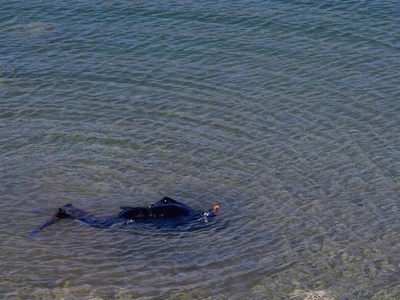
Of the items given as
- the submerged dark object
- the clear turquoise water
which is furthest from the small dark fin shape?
the clear turquoise water

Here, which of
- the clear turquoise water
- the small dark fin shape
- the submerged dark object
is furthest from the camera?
the small dark fin shape

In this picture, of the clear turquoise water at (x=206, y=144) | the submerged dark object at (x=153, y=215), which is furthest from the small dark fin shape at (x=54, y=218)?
the clear turquoise water at (x=206, y=144)

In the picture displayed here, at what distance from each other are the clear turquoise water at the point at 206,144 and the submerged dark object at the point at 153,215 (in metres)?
0.26

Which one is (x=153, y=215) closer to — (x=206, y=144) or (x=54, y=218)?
(x=54, y=218)

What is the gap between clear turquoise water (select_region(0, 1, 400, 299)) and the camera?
19391 millimetres

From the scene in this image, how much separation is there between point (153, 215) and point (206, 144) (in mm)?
4181

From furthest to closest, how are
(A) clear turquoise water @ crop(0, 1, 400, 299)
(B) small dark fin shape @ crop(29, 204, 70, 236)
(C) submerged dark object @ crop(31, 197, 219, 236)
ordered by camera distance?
(B) small dark fin shape @ crop(29, 204, 70, 236) < (C) submerged dark object @ crop(31, 197, 219, 236) < (A) clear turquoise water @ crop(0, 1, 400, 299)

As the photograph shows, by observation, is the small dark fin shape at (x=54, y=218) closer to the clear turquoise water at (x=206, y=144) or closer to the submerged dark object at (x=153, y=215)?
the submerged dark object at (x=153, y=215)

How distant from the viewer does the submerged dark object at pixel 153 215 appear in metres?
20.9

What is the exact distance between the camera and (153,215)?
68.7 ft

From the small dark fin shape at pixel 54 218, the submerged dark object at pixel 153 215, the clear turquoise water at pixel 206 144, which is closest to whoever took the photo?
the clear turquoise water at pixel 206 144

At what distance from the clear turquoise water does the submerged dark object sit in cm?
26

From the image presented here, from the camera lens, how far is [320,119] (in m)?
25.7

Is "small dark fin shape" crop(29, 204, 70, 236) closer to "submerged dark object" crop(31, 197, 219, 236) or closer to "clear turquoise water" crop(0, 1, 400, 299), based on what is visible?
"submerged dark object" crop(31, 197, 219, 236)
